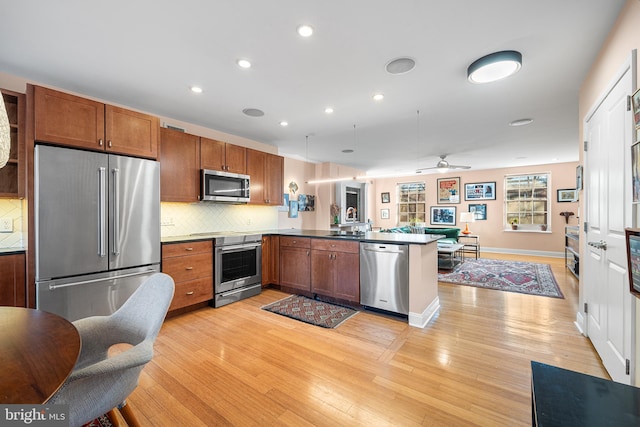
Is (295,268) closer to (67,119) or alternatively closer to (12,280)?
(12,280)

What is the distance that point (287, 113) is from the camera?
12.1 ft

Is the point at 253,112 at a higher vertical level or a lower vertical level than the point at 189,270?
higher

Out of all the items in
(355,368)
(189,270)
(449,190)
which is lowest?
(355,368)

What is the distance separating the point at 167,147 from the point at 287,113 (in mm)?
1580

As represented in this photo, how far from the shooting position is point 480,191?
843 cm

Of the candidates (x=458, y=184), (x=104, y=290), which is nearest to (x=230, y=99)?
(x=104, y=290)

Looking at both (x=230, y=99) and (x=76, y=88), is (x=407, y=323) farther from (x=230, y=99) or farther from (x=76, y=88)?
(x=76, y=88)

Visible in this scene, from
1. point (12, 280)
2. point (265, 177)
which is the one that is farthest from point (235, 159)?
point (12, 280)

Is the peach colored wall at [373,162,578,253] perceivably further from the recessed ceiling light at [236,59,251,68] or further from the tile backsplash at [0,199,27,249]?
the tile backsplash at [0,199,27,249]

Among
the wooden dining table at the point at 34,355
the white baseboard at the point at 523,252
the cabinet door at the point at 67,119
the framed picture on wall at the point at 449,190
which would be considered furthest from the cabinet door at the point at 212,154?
the white baseboard at the point at 523,252

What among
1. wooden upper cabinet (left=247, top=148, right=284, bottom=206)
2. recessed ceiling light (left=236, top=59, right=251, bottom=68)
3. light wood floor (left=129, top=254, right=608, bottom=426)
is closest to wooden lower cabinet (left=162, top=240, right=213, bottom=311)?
light wood floor (left=129, top=254, right=608, bottom=426)

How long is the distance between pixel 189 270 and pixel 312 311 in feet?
5.17

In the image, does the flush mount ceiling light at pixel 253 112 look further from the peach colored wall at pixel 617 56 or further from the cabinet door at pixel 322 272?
the peach colored wall at pixel 617 56

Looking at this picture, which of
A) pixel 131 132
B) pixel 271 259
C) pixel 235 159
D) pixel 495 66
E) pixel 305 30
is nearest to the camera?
pixel 305 30
